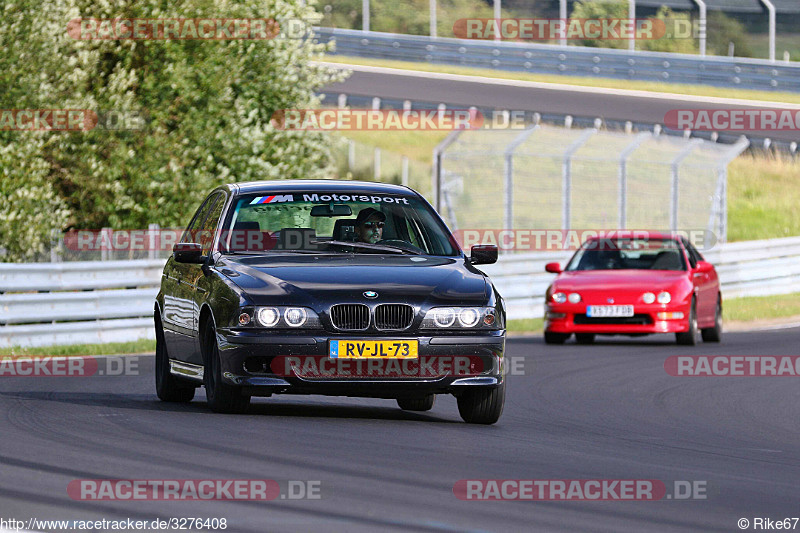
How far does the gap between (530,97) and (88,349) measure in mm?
29178

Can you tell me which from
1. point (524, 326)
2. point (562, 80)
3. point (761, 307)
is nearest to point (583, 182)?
point (562, 80)

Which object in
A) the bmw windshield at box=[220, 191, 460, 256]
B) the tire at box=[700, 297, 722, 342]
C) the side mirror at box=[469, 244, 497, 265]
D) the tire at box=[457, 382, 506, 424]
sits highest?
the bmw windshield at box=[220, 191, 460, 256]

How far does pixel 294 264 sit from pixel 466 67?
40107 mm

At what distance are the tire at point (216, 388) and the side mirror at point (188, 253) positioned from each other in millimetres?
580

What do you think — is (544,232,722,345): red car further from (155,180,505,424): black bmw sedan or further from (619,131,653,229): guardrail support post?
(155,180,505,424): black bmw sedan

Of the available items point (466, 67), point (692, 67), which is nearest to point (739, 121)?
point (692, 67)

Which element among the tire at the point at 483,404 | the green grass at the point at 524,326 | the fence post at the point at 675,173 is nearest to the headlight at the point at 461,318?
the tire at the point at 483,404

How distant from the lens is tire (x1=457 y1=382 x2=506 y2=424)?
10547 millimetres

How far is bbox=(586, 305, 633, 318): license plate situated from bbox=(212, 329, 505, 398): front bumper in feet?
32.2

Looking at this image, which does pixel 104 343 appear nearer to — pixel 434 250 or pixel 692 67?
pixel 434 250

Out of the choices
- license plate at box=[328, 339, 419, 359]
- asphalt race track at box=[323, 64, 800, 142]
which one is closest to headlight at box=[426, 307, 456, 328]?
license plate at box=[328, 339, 419, 359]

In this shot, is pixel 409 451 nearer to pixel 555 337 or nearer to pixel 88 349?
pixel 88 349

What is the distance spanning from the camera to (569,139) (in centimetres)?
2950

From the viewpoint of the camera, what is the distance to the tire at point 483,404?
34.6 feet
